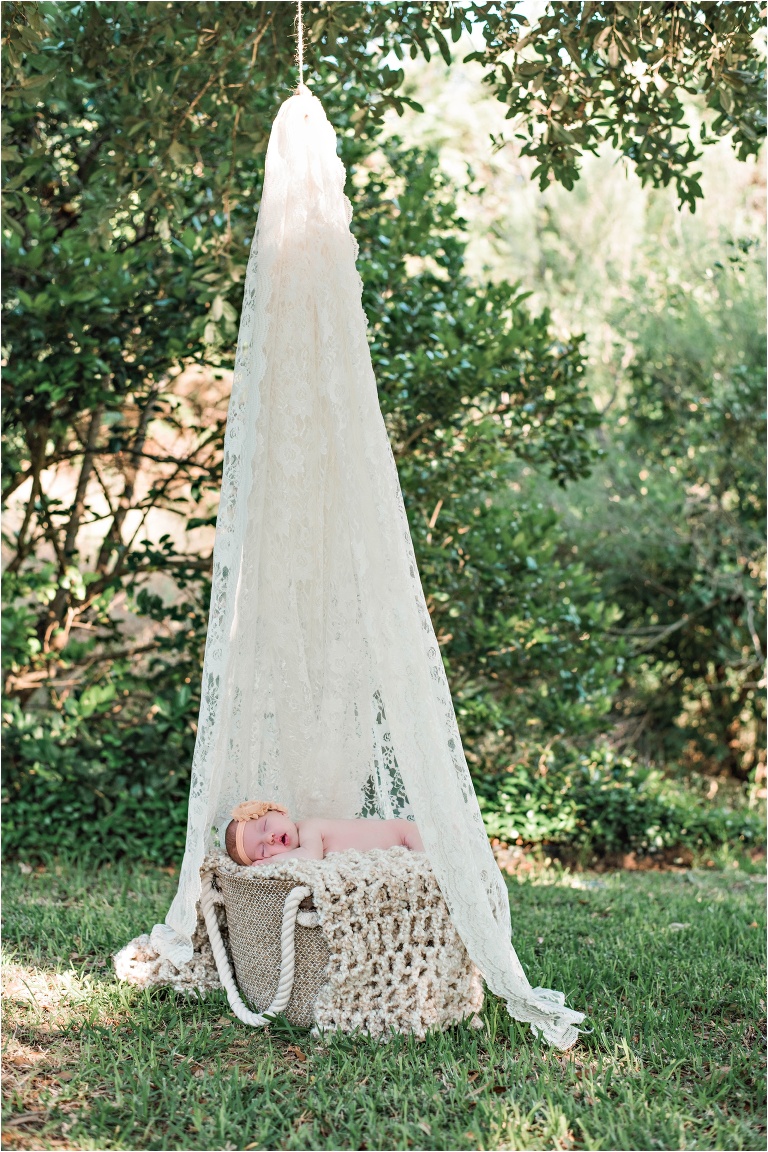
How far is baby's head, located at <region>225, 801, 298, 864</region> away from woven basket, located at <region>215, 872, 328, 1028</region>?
85 millimetres

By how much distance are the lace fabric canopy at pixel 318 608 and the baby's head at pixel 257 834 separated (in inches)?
3.4

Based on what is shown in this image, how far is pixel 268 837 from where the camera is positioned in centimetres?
271

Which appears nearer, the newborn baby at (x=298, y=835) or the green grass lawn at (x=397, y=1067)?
the green grass lawn at (x=397, y=1067)

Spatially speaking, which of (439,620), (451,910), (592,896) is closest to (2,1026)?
(451,910)

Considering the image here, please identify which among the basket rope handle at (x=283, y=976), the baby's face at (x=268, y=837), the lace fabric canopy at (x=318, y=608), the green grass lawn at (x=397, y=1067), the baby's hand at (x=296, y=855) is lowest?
the green grass lawn at (x=397, y=1067)

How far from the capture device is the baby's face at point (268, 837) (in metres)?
2.71

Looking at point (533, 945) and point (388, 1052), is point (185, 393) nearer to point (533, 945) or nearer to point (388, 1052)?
point (533, 945)

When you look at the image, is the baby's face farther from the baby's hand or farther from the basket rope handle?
the basket rope handle

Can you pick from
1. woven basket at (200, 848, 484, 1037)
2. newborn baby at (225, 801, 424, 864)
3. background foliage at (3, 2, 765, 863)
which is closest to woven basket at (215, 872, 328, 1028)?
woven basket at (200, 848, 484, 1037)

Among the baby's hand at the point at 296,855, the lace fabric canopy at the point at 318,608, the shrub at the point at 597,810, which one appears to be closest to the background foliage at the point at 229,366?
the shrub at the point at 597,810

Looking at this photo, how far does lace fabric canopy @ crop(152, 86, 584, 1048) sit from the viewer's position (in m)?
2.43

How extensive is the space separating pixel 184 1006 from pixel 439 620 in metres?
2.65

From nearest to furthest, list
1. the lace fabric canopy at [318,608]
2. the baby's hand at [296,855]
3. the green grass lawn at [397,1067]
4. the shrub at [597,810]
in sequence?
1. the green grass lawn at [397,1067]
2. the lace fabric canopy at [318,608]
3. the baby's hand at [296,855]
4. the shrub at [597,810]

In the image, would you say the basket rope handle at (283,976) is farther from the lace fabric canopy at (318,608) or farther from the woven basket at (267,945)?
the lace fabric canopy at (318,608)
